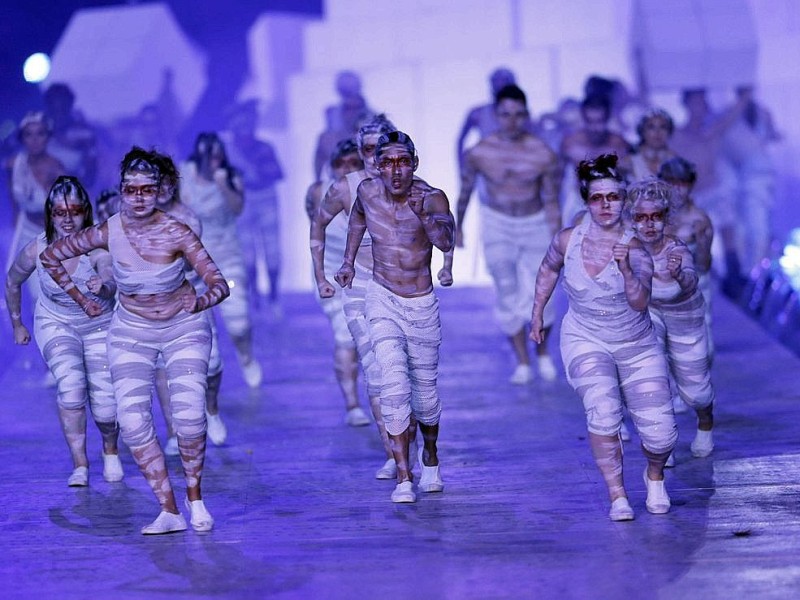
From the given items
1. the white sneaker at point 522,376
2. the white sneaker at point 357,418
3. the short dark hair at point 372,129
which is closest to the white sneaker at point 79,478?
the white sneaker at point 357,418

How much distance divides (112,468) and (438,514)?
173cm

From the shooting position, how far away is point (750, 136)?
1415cm

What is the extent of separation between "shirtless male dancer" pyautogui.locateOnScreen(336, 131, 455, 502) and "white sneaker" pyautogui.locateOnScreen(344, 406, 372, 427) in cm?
173

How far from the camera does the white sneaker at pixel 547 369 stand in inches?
372

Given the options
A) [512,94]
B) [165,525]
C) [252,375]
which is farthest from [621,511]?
[252,375]

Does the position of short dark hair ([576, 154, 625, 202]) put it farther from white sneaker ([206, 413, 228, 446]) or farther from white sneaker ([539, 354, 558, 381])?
white sneaker ([539, 354, 558, 381])

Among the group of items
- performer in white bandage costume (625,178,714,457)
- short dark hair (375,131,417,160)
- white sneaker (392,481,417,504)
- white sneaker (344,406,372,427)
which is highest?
short dark hair (375,131,417,160)

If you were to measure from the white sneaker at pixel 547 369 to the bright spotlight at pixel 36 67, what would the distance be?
635cm

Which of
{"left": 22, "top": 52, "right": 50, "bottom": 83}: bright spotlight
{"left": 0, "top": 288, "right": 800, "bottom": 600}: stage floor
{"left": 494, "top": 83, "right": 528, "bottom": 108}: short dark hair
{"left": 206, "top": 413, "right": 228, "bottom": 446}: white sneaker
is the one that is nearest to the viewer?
{"left": 0, "top": 288, "right": 800, "bottom": 600}: stage floor

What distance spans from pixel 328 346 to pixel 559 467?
171 inches

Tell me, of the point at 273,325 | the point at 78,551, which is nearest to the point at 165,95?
the point at 273,325

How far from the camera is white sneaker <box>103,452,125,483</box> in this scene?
722cm

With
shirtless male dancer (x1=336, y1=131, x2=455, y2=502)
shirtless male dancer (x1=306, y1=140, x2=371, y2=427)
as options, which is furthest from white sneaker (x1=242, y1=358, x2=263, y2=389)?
shirtless male dancer (x1=336, y1=131, x2=455, y2=502)

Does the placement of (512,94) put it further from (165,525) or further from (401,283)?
(165,525)
